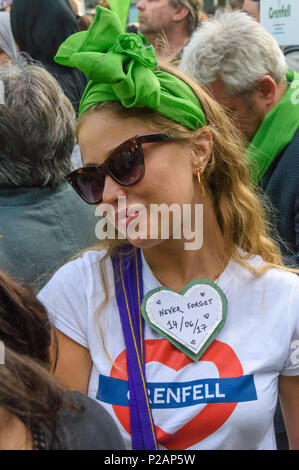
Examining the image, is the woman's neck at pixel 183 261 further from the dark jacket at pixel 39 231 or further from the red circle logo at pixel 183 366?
the dark jacket at pixel 39 231

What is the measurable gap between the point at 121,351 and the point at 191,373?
0.55 ft

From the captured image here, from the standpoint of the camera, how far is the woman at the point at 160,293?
140 cm

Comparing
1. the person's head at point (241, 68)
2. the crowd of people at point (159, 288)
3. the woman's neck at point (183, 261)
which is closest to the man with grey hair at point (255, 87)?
the person's head at point (241, 68)

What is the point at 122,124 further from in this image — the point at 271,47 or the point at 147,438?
the point at 271,47

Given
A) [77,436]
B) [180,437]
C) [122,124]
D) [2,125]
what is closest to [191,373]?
[180,437]

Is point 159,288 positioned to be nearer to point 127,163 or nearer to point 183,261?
point 183,261

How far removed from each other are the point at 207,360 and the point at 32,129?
0.91 m

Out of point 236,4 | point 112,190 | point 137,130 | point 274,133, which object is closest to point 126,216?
point 112,190

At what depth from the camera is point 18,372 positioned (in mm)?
1050

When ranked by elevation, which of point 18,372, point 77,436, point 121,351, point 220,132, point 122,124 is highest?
point 122,124

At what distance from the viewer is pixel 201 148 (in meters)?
1.57

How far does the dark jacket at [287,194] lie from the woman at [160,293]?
2.52 ft

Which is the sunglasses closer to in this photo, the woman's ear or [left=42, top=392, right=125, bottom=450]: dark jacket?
the woman's ear

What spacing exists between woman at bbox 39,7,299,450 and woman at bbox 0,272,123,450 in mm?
268
